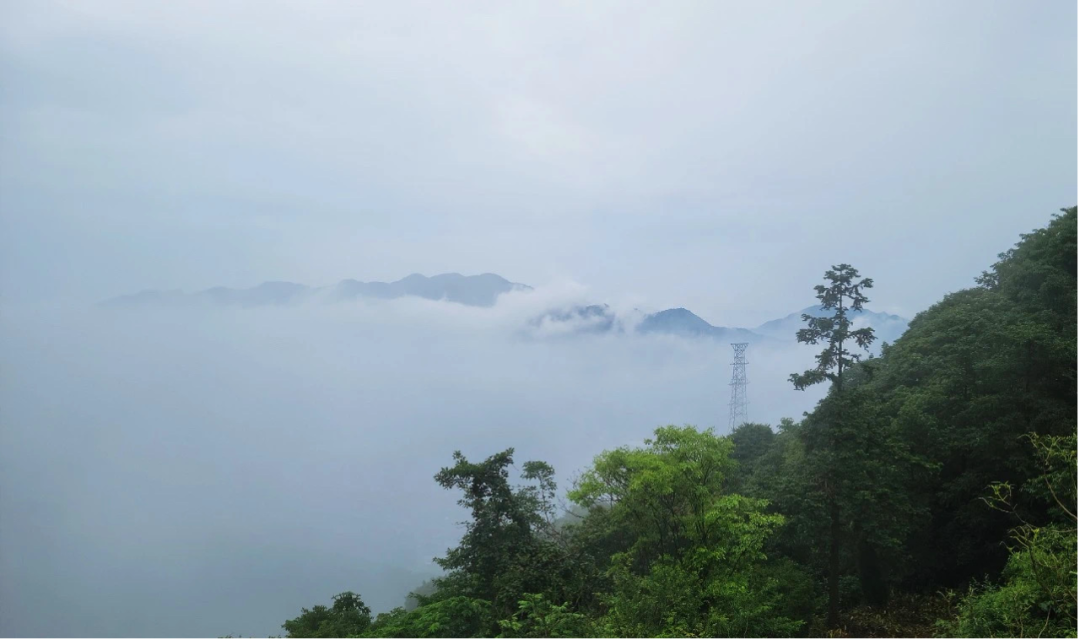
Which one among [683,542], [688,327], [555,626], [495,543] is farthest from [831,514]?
[688,327]

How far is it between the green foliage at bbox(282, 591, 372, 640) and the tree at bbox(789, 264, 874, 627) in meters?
11.3

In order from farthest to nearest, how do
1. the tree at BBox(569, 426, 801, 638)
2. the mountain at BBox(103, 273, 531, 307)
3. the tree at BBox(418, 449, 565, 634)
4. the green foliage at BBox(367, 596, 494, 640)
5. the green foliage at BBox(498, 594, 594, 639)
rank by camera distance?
the mountain at BBox(103, 273, 531, 307), the tree at BBox(418, 449, 565, 634), the green foliage at BBox(367, 596, 494, 640), the tree at BBox(569, 426, 801, 638), the green foliage at BBox(498, 594, 594, 639)

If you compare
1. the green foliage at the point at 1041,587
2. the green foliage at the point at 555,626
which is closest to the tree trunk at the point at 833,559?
the green foliage at the point at 1041,587

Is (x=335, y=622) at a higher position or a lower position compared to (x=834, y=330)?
lower

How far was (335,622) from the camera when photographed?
43.9 ft

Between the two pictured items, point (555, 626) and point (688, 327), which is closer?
point (555, 626)

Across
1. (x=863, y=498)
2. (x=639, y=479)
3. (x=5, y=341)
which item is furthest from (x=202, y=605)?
(x=863, y=498)

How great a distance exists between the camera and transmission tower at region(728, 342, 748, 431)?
Result: 1043 inches

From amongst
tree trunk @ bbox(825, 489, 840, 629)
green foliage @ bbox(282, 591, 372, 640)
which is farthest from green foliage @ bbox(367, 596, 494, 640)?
tree trunk @ bbox(825, 489, 840, 629)

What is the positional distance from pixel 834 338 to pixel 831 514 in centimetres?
441

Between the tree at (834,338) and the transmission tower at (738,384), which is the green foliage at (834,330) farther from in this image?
the transmission tower at (738,384)

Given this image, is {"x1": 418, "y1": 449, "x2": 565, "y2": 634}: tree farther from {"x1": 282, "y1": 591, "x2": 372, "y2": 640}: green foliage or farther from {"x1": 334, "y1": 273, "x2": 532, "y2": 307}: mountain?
{"x1": 334, "y1": 273, "x2": 532, "y2": 307}: mountain

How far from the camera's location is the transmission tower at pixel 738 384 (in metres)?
26.5

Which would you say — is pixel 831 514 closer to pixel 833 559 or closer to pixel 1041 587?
pixel 833 559
